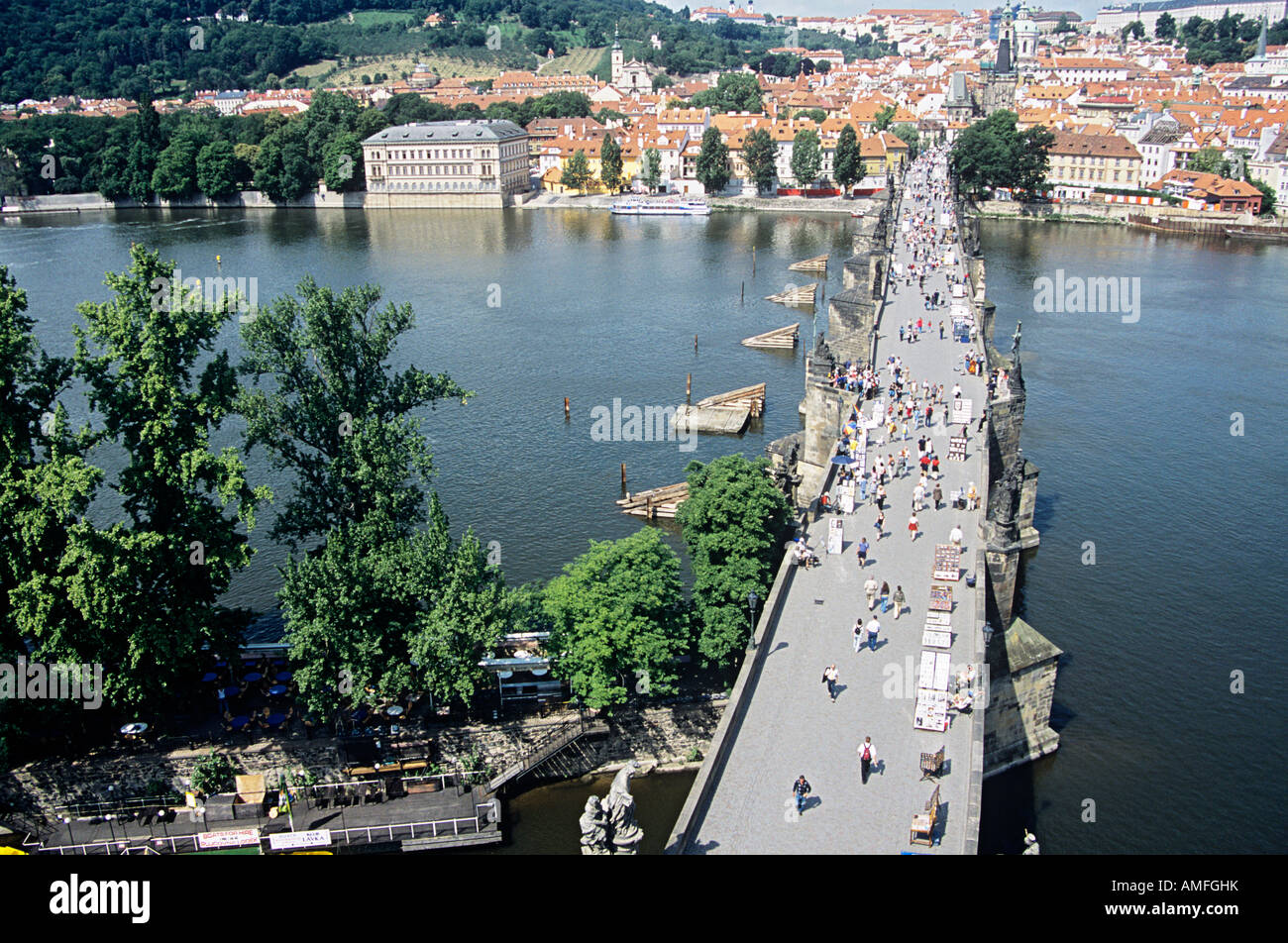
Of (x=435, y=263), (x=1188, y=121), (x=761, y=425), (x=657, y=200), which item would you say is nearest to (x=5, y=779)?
(x=761, y=425)

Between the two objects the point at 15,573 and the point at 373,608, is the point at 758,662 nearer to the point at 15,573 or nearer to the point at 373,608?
the point at 373,608

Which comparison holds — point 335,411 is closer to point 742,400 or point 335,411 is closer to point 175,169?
point 742,400

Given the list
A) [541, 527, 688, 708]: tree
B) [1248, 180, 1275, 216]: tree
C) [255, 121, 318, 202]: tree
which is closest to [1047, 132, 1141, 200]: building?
[1248, 180, 1275, 216]: tree

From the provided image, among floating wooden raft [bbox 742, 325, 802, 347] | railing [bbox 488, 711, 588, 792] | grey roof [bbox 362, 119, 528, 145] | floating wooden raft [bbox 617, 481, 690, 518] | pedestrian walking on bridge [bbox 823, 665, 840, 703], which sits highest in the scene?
grey roof [bbox 362, 119, 528, 145]

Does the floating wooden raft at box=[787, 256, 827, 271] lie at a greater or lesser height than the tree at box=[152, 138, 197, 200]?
lesser

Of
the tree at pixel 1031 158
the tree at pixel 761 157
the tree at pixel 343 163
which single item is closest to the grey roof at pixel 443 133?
the tree at pixel 343 163

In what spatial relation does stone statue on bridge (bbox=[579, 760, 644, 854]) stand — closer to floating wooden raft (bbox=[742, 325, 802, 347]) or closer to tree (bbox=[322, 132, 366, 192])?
floating wooden raft (bbox=[742, 325, 802, 347])

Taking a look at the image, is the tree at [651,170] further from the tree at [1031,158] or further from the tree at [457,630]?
the tree at [457,630]
